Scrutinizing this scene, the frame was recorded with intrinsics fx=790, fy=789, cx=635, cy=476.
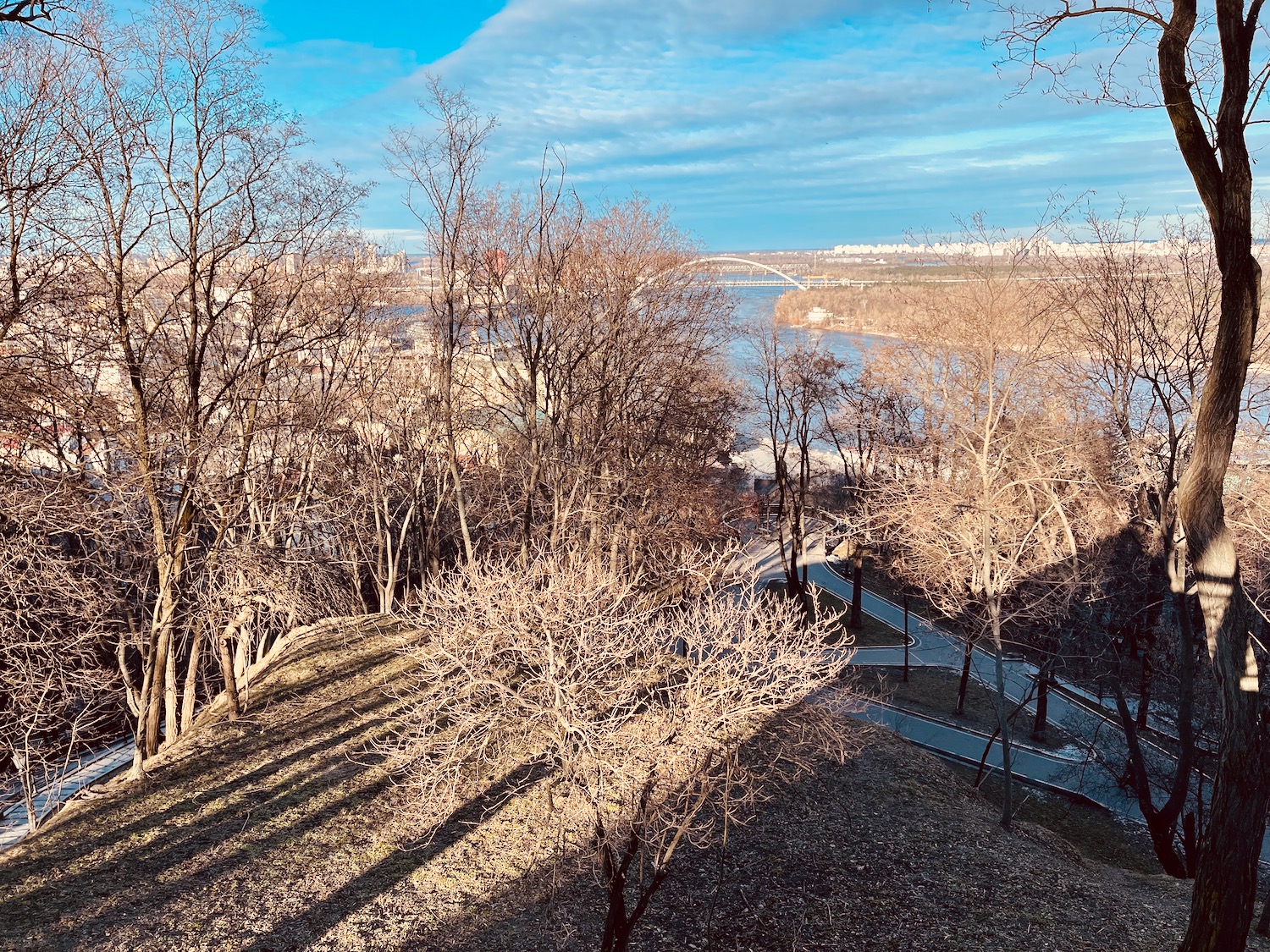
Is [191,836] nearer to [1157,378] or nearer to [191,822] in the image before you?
[191,822]

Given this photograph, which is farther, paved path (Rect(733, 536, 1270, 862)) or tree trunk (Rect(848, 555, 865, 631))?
tree trunk (Rect(848, 555, 865, 631))

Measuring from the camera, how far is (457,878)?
367 inches

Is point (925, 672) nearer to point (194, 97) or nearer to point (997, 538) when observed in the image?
point (997, 538)

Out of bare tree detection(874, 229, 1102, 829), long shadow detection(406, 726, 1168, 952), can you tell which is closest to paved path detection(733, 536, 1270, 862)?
bare tree detection(874, 229, 1102, 829)

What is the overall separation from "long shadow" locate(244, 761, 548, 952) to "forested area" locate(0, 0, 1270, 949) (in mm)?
404

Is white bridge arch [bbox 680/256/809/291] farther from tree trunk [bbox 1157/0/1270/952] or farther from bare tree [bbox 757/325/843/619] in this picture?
tree trunk [bbox 1157/0/1270/952]

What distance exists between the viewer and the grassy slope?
8273mm

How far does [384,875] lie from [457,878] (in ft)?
2.77

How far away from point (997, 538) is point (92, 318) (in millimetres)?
15521

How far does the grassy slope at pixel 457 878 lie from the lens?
8273 mm

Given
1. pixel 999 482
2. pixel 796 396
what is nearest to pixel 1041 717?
pixel 999 482

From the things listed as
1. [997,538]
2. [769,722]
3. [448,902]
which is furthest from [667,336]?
[448,902]

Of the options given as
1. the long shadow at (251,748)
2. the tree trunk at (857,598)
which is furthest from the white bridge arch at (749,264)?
the long shadow at (251,748)

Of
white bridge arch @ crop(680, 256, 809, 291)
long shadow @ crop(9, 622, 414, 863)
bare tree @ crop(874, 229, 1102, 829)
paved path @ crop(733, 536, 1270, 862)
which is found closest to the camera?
long shadow @ crop(9, 622, 414, 863)
